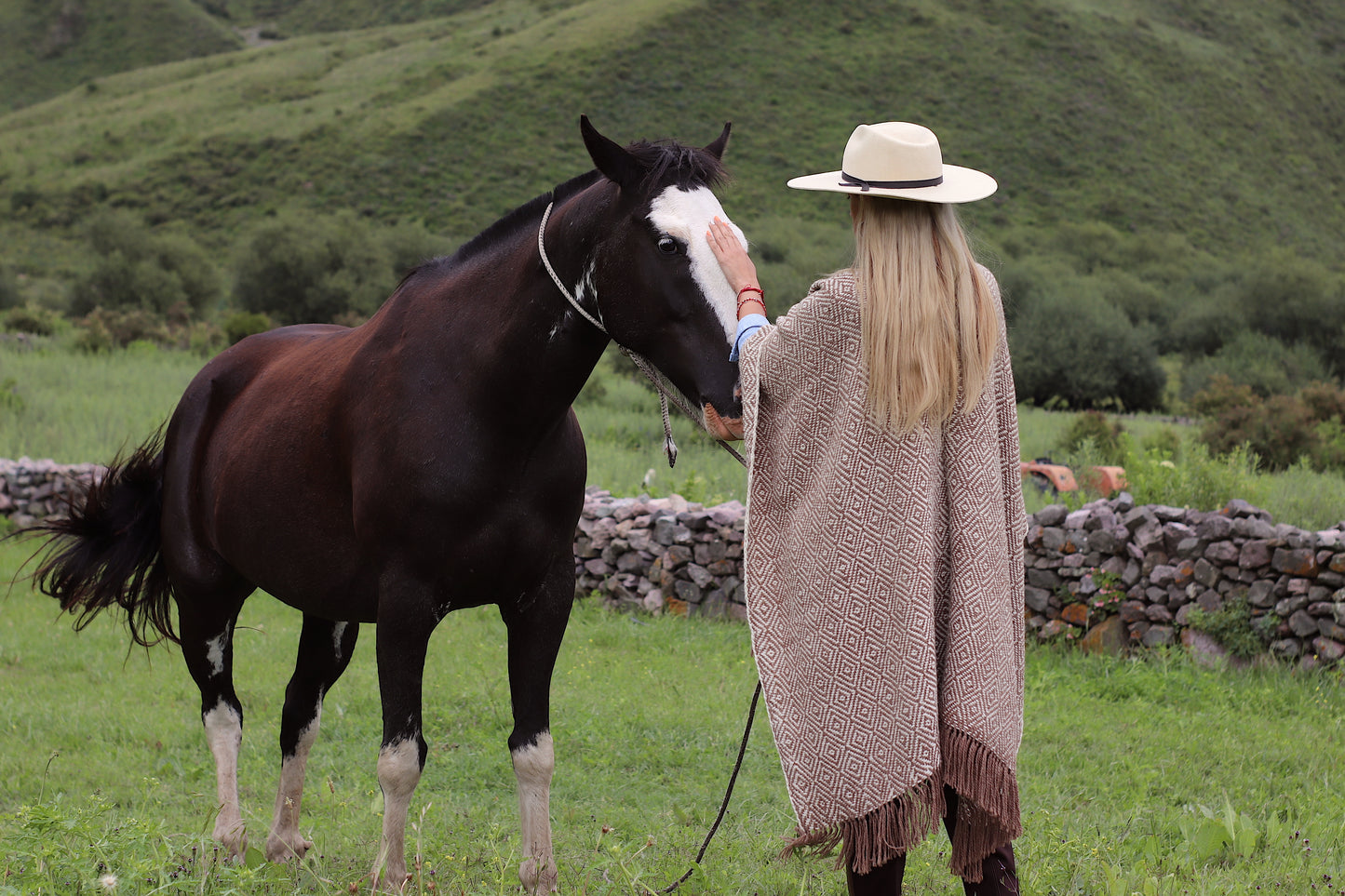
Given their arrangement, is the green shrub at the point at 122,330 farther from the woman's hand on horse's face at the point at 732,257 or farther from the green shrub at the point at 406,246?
the woman's hand on horse's face at the point at 732,257

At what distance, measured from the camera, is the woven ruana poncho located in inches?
94.4

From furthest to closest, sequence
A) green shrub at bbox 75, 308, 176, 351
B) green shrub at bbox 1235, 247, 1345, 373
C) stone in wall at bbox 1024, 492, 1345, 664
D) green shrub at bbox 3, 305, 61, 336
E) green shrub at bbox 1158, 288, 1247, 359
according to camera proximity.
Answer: green shrub at bbox 1158, 288, 1247, 359
green shrub at bbox 1235, 247, 1345, 373
green shrub at bbox 3, 305, 61, 336
green shrub at bbox 75, 308, 176, 351
stone in wall at bbox 1024, 492, 1345, 664

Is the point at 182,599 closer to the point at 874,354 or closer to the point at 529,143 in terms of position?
the point at 874,354

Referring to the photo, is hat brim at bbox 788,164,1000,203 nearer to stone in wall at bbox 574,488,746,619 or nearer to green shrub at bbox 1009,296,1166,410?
stone in wall at bbox 574,488,746,619

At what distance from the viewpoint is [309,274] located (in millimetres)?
29672

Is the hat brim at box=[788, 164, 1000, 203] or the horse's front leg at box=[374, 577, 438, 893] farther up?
the hat brim at box=[788, 164, 1000, 203]

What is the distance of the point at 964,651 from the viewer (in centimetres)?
247

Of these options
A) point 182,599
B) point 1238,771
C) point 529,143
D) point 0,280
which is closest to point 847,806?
point 182,599

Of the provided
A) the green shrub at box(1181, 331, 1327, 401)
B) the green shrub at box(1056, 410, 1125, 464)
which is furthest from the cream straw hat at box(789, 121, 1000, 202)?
the green shrub at box(1181, 331, 1327, 401)

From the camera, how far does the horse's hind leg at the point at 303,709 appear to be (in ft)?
12.6

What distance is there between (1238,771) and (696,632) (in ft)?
12.0

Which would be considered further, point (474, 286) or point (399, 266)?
point (399, 266)

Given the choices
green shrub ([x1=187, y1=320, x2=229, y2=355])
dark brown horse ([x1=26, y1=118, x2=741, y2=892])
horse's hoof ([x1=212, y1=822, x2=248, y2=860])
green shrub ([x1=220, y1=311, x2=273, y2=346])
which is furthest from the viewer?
green shrub ([x1=220, y1=311, x2=273, y2=346])

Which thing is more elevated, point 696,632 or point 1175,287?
point 696,632
